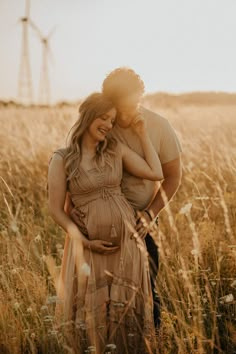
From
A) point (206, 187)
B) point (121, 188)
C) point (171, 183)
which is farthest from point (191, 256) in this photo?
point (206, 187)

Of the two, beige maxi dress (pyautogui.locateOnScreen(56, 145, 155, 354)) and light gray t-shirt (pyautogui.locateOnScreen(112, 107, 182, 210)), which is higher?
light gray t-shirt (pyautogui.locateOnScreen(112, 107, 182, 210))

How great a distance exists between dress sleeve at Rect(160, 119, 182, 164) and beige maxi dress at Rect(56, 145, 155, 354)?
0.51 m

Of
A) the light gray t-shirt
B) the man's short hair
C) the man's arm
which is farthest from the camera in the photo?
the man's arm

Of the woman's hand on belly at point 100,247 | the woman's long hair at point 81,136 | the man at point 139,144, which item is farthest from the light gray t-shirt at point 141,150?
the woman's hand on belly at point 100,247

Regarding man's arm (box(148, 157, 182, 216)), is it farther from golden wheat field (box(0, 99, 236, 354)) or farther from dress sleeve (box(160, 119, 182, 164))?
golden wheat field (box(0, 99, 236, 354))

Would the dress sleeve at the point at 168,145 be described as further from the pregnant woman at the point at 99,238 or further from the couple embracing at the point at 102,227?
the pregnant woman at the point at 99,238

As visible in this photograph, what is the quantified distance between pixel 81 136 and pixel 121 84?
397 millimetres

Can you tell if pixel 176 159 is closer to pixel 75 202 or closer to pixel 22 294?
pixel 75 202

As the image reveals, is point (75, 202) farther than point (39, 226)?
No

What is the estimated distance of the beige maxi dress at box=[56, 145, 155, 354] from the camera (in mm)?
3268

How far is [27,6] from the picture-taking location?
2714 cm

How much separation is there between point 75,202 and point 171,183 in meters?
0.84

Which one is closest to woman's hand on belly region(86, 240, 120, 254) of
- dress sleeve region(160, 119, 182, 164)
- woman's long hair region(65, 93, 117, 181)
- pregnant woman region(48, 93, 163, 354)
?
pregnant woman region(48, 93, 163, 354)

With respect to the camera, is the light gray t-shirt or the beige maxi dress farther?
the light gray t-shirt
